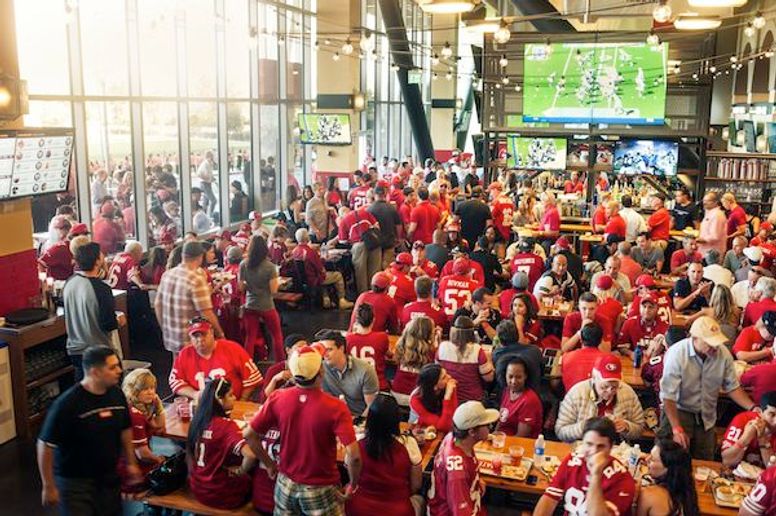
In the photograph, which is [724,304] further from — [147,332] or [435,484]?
[147,332]

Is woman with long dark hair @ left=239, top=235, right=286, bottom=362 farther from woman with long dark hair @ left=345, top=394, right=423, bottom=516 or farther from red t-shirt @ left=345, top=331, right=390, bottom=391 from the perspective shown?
woman with long dark hair @ left=345, top=394, right=423, bottom=516

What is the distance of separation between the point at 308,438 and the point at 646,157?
13.0m

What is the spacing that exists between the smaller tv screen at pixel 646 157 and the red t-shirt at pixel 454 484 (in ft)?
41.1

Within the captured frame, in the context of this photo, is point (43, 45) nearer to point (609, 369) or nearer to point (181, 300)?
point (181, 300)

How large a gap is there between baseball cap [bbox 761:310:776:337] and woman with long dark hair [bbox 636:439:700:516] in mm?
2963

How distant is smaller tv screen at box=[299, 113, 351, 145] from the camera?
15.8 meters

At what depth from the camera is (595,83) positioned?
621 inches

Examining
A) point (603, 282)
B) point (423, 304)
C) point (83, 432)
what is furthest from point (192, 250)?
point (603, 282)

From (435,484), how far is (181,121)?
31.8 ft

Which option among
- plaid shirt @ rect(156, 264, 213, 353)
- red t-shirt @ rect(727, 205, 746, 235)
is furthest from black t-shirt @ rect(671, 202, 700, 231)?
plaid shirt @ rect(156, 264, 213, 353)

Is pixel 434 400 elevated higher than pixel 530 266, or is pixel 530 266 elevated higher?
pixel 530 266

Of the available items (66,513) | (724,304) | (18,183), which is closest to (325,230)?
(18,183)

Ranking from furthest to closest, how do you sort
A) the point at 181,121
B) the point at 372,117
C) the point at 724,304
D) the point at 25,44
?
the point at 372,117 → the point at 181,121 → the point at 25,44 → the point at 724,304

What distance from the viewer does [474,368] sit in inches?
239
